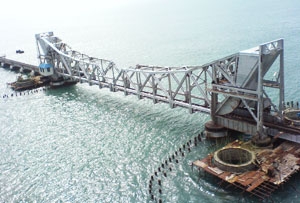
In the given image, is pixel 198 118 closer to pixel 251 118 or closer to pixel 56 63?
pixel 251 118

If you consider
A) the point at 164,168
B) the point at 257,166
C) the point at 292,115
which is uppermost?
the point at 292,115

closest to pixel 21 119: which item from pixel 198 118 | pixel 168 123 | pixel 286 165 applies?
pixel 168 123

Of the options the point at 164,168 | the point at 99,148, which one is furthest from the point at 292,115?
the point at 99,148

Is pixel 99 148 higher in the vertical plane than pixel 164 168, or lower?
higher

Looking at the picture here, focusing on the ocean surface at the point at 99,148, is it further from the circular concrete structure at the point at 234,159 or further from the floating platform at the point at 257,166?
the circular concrete structure at the point at 234,159

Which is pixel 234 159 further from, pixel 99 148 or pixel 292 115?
pixel 99 148

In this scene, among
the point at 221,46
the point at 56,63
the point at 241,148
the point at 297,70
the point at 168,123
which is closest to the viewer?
the point at 241,148

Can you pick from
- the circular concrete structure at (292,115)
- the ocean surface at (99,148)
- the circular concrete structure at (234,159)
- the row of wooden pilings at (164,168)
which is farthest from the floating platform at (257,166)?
the circular concrete structure at (292,115)
